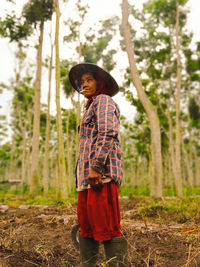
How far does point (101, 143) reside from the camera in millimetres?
1724

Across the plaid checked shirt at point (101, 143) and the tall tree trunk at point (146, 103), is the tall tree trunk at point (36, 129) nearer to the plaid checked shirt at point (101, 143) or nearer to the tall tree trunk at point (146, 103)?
the tall tree trunk at point (146, 103)

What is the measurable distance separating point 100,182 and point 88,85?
34.7 inches

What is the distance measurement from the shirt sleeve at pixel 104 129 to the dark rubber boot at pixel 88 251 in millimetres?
595

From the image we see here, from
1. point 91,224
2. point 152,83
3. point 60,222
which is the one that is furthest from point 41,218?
point 152,83

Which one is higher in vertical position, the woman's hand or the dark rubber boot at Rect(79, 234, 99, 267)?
the woman's hand

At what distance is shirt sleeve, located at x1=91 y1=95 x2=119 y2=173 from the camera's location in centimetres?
168

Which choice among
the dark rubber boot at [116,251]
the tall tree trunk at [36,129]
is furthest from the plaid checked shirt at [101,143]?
the tall tree trunk at [36,129]

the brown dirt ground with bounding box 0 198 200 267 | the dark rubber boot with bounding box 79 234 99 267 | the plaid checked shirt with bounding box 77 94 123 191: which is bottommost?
the brown dirt ground with bounding box 0 198 200 267

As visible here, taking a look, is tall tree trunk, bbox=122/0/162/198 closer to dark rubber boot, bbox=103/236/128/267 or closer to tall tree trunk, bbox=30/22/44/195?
tall tree trunk, bbox=30/22/44/195

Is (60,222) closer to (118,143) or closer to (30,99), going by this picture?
(118,143)

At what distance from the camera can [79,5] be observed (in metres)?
11.8

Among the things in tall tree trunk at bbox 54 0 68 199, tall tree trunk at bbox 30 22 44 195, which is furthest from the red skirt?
tall tree trunk at bbox 30 22 44 195

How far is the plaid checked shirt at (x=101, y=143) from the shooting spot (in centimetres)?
171

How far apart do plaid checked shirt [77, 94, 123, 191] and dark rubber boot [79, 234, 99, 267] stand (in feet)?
1.38
